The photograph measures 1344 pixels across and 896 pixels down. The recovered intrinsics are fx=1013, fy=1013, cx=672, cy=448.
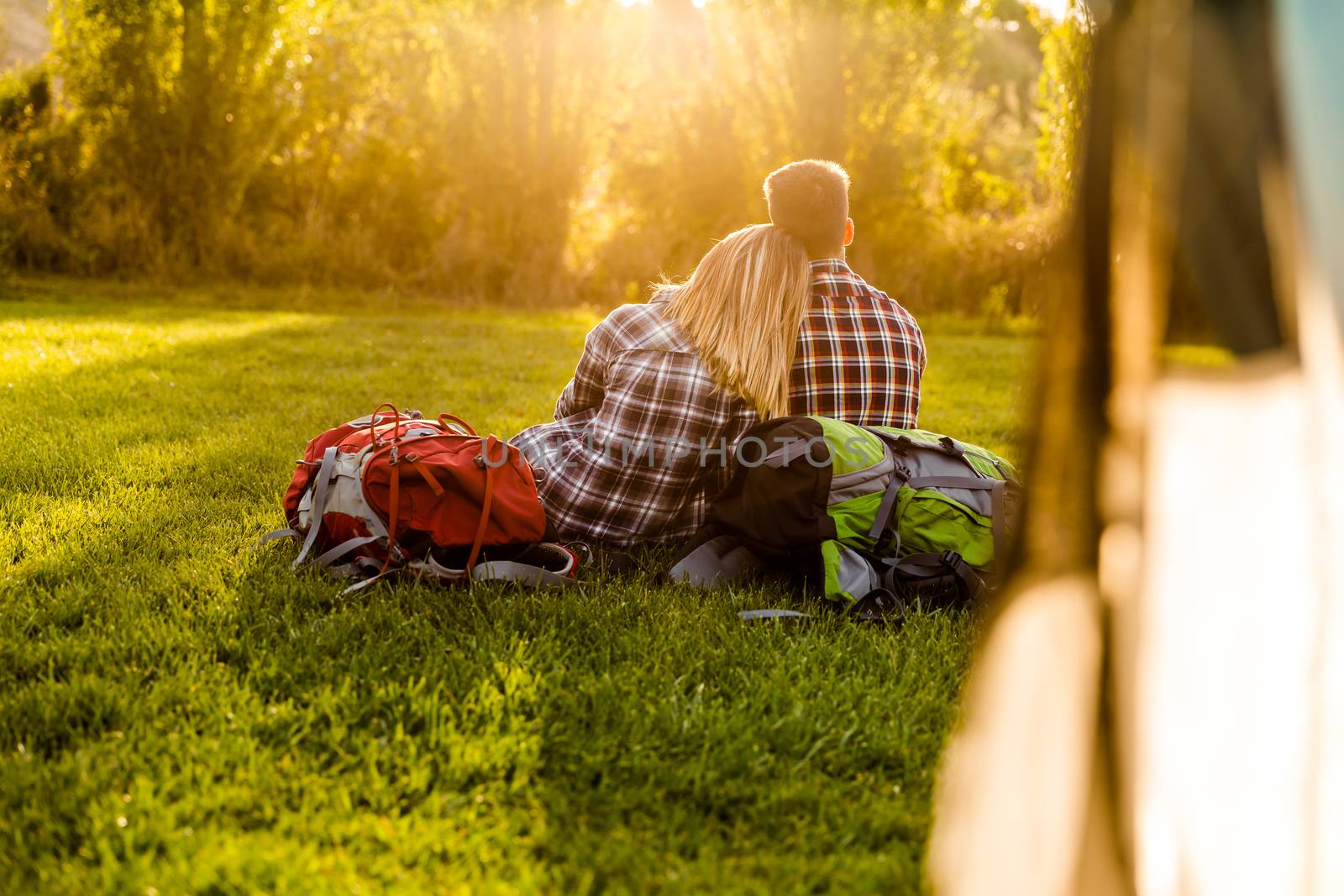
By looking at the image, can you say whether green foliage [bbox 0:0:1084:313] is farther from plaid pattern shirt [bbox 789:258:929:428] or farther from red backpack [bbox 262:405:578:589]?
red backpack [bbox 262:405:578:589]

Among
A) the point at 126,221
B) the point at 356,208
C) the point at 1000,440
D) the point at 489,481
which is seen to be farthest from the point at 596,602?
the point at 356,208

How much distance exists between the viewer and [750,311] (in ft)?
11.0

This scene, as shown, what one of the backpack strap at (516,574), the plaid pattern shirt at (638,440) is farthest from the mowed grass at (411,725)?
the plaid pattern shirt at (638,440)

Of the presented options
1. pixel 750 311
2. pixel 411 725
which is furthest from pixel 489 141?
pixel 411 725

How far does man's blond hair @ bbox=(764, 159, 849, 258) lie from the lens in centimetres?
355

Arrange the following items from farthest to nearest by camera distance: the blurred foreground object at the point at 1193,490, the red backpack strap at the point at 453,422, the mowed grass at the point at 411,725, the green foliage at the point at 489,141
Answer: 1. the green foliage at the point at 489,141
2. the red backpack strap at the point at 453,422
3. the mowed grass at the point at 411,725
4. the blurred foreground object at the point at 1193,490

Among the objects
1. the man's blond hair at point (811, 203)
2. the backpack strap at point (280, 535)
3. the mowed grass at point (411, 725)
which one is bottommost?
the mowed grass at point (411, 725)

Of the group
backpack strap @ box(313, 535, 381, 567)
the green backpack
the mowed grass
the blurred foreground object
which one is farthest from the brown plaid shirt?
the blurred foreground object

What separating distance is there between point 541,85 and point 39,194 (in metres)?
5.96

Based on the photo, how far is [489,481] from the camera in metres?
3.18

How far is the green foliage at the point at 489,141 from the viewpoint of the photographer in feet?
37.8

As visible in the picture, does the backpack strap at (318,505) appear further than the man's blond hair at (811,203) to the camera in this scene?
No

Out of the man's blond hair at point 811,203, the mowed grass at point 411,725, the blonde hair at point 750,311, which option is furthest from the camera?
the man's blond hair at point 811,203

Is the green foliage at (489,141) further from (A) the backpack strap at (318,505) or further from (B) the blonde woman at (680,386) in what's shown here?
(A) the backpack strap at (318,505)
